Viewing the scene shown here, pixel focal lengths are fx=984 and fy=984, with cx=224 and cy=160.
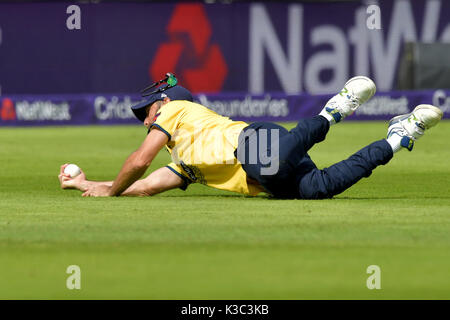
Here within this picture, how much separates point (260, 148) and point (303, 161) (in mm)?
462

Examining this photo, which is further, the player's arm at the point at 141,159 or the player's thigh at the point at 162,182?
the player's thigh at the point at 162,182

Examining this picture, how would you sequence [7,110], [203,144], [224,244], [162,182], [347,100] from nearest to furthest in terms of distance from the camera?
[224,244] < [203,144] < [347,100] < [162,182] < [7,110]

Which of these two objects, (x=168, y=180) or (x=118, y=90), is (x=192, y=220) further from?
(x=118, y=90)

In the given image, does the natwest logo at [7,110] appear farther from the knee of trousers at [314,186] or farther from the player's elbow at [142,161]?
the knee of trousers at [314,186]

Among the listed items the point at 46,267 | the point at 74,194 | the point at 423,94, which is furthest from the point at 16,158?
the point at 423,94

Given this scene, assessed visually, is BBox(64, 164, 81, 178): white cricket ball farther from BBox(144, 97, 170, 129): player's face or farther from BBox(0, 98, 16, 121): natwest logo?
BBox(0, 98, 16, 121): natwest logo

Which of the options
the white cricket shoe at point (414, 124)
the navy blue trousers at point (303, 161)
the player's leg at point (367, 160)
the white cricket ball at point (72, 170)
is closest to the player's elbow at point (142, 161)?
the navy blue trousers at point (303, 161)

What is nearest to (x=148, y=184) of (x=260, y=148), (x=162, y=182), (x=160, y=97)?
(x=162, y=182)

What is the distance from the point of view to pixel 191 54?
27.2m

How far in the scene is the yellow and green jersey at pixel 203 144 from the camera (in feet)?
30.3

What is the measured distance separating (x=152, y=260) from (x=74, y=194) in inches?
158

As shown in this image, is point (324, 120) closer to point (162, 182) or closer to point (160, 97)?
point (160, 97)

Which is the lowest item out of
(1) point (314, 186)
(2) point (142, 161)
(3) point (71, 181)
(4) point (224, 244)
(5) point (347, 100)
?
(4) point (224, 244)

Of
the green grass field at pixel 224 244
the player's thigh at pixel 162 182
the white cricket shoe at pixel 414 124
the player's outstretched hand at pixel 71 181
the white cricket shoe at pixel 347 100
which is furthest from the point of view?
the player's outstretched hand at pixel 71 181
